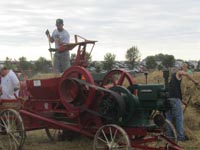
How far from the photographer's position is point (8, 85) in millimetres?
9594

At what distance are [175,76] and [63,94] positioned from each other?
2.83 meters

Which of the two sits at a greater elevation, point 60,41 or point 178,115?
point 60,41

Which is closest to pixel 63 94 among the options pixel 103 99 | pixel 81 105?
pixel 81 105

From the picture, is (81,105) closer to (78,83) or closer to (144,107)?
(78,83)

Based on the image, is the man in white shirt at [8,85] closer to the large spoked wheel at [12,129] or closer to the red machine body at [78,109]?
the red machine body at [78,109]

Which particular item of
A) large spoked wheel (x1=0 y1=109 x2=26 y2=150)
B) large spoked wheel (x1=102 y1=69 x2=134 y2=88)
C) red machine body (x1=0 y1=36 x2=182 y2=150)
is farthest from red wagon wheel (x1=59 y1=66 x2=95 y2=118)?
large spoked wheel (x1=0 y1=109 x2=26 y2=150)

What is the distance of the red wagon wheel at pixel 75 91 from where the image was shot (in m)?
7.66

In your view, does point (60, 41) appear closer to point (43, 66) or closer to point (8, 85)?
point (8, 85)

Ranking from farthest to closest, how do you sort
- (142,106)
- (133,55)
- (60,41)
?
(133,55)
(60,41)
(142,106)

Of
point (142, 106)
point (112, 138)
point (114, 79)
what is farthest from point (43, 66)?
point (112, 138)

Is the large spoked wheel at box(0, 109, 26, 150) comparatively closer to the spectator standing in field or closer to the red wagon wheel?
the red wagon wheel

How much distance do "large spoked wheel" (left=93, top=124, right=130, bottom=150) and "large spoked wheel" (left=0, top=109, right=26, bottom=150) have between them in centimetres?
162

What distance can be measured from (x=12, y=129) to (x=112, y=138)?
7.78ft

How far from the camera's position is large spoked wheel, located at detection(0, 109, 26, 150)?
7953mm
